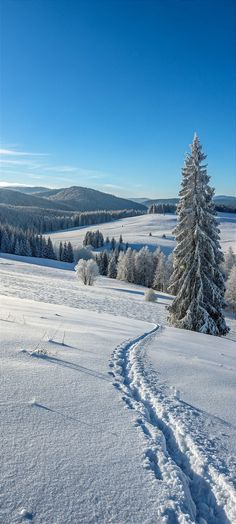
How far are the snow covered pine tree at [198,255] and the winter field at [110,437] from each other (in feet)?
34.5

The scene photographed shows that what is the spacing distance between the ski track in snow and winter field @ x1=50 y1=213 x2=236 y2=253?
374 feet

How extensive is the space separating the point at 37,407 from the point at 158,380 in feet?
10.4

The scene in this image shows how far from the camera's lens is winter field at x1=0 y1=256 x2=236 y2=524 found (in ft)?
10.3

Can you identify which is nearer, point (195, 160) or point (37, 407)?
point (37, 407)

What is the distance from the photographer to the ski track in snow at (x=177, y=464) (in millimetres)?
3471

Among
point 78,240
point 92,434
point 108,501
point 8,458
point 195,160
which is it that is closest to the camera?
point 108,501

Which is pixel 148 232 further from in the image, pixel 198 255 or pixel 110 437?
pixel 110 437

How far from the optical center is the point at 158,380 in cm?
693

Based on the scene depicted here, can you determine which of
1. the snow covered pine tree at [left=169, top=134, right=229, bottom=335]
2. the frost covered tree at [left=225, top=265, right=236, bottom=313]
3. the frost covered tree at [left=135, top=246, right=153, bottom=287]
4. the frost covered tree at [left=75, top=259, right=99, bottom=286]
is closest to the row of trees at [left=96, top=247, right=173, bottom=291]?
the frost covered tree at [left=135, top=246, right=153, bottom=287]

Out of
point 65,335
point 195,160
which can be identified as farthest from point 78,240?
point 65,335

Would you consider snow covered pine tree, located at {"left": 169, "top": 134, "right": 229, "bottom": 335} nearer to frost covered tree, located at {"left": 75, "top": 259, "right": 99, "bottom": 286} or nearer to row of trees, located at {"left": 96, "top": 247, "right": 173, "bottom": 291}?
frost covered tree, located at {"left": 75, "top": 259, "right": 99, "bottom": 286}

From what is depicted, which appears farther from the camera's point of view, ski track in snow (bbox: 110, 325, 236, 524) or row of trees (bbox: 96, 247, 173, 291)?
row of trees (bbox: 96, 247, 173, 291)

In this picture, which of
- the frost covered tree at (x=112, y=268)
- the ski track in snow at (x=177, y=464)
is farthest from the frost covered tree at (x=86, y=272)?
the ski track in snow at (x=177, y=464)

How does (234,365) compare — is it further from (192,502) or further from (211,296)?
(211,296)
